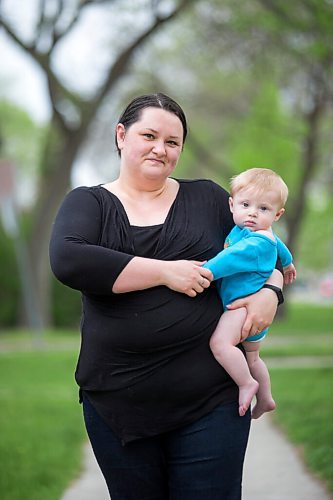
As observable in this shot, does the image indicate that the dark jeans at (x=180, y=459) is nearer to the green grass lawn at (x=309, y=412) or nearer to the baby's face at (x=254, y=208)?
the baby's face at (x=254, y=208)

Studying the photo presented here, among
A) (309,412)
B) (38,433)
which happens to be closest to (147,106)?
(38,433)

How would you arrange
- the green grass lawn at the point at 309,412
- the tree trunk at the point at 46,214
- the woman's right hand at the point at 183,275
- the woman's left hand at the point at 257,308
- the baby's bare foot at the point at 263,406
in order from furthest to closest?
the tree trunk at the point at 46,214 → the green grass lawn at the point at 309,412 → the baby's bare foot at the point at 263,406 → the woman's left hand at the point at 257,308 → the woman's right hand at the point at 183,275

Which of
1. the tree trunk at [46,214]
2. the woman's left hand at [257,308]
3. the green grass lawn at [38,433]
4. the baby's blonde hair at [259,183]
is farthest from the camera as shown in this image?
the tree trunk at [46,214]

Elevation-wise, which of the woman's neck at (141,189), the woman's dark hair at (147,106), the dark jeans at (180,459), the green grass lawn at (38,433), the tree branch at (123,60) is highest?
the tree branch at (123,60)

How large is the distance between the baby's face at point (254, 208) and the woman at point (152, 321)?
10 centimetres

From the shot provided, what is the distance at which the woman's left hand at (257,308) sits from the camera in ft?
8.42

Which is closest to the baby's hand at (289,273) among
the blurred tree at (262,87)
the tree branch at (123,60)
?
the blurred tree at (262,87)

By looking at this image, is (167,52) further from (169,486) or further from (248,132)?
(169,486)

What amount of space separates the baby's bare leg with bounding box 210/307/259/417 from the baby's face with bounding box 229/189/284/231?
0.28 meters

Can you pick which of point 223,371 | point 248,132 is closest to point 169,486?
point 223,371

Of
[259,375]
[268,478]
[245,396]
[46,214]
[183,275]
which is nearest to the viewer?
[183,275]

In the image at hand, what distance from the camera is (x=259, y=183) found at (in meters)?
2.71

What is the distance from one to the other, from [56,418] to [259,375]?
202 inches

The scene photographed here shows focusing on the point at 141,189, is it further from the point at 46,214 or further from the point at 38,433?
the point at 46,214
